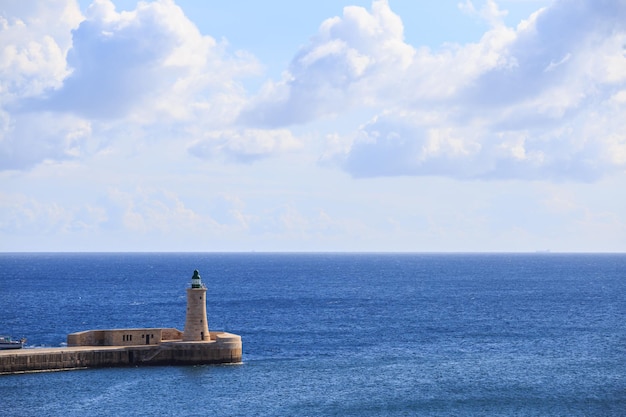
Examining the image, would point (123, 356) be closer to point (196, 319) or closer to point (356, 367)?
point (196, 319)

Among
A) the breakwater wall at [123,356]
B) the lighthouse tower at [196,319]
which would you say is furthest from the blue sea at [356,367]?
the lighthouse tower at [196,319]

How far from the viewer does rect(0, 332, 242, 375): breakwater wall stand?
272 ft

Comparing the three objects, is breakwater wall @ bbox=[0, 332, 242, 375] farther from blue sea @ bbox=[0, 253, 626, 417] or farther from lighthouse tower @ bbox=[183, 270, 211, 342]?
blue sea @ bbox=[0, 253, 626, 417]

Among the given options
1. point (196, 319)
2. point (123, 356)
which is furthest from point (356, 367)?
point (123, 356)

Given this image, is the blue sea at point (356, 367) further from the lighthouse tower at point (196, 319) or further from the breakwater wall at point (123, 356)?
the lighthouse tower at point (196, 319)

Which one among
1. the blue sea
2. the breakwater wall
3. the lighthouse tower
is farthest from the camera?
the lighthouse tower

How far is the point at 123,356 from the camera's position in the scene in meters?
87.0


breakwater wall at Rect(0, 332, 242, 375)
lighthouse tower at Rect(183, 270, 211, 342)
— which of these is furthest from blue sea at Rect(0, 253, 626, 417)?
lighthouse tower at Rect(183, 270, 211, 342)

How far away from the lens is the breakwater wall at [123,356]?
82938 millimetres

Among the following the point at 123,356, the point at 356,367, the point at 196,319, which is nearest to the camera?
the point at 123,356

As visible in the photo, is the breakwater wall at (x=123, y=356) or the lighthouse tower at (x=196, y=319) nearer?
the breakwater wall at (x=123, y=356)

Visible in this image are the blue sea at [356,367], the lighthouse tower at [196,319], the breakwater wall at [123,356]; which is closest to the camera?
the blue sea at [356,367]

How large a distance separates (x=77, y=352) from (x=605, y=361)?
2009 inches

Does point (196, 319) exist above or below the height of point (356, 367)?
above
